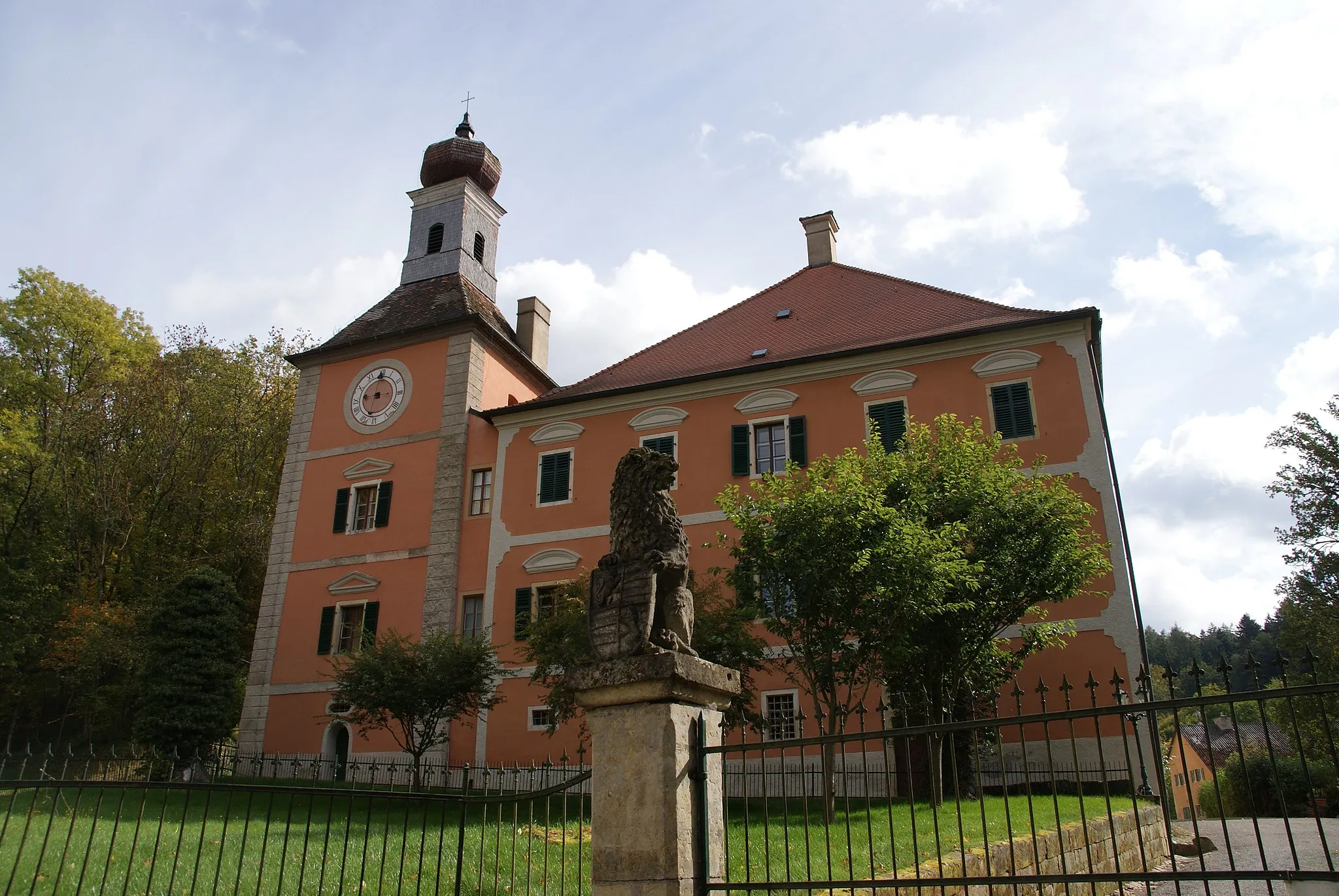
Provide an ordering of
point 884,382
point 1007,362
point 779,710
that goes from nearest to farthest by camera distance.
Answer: point 779,710 < point 1007,362 < point 884,382

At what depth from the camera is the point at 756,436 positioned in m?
22.1

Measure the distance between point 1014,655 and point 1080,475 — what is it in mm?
4412

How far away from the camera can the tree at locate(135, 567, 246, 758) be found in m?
21.2

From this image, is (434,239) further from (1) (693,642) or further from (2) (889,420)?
(1) (693,642)

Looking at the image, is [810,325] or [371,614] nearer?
[810,325]

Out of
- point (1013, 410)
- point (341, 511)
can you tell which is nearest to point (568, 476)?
point (341, 511)

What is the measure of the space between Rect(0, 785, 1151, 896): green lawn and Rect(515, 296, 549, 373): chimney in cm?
1719

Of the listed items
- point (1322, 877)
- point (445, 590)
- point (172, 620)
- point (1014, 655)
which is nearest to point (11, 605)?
point (172, 620)

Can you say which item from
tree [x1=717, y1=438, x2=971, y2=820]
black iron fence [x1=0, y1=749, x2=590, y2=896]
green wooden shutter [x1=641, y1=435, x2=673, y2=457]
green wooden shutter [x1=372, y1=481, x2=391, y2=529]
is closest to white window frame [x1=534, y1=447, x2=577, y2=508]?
green wooden shutter [x1=641, y1=435, x2=673, y2=457]

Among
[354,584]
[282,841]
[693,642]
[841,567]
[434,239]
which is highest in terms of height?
[434,239]

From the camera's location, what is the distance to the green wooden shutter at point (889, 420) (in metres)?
20.8

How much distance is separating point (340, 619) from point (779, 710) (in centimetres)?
1158

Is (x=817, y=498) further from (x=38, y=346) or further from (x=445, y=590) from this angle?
(x=38, y=346)

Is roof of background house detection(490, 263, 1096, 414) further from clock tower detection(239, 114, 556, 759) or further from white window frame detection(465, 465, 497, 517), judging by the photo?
clock tower detection(239, 114, 556, 759)
